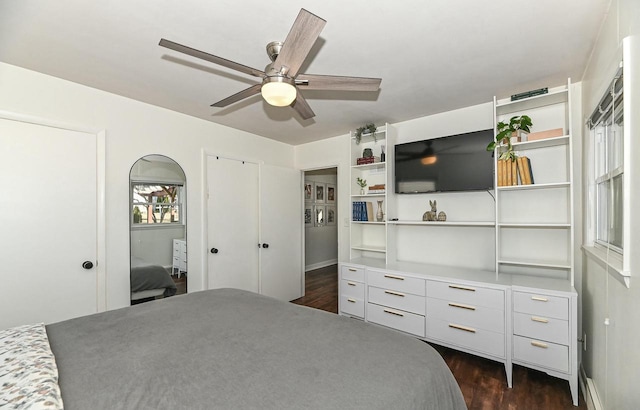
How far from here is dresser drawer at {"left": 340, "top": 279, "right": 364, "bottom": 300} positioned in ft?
10.3

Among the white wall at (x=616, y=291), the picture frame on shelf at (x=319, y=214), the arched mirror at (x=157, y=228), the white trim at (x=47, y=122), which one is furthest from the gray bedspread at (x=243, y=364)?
the picture frame on shelf at (x=319, y=214)

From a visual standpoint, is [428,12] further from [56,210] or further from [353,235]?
[56,210]

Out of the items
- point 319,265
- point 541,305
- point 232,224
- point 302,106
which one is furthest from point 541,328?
point 319,265

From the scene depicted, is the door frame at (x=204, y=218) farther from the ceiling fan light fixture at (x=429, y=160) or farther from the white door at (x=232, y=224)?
the ceiling fan light fixture at (x=429, y=160)

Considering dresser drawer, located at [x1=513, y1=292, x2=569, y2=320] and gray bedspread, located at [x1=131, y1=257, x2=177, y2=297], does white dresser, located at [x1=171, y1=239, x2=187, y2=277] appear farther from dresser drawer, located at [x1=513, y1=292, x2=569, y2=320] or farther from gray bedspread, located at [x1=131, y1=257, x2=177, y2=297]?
dresser drawer, located at [x1=513, y1=292, x2=569, y2=320]

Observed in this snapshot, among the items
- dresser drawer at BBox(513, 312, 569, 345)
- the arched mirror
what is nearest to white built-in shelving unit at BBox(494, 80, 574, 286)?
dresser drawer at BBox(513, 312, 569, 345)

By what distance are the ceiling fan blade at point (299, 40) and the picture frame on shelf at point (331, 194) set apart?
5464mm

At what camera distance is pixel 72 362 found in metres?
1.20

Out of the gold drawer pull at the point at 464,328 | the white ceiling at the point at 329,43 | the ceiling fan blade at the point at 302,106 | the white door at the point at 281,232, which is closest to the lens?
the white ceiling at the point at 329,43

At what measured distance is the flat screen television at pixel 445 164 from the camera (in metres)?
2.76

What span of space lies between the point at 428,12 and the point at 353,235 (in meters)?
2.61

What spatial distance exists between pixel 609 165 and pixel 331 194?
18.3 feet

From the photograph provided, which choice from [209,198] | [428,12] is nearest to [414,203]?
[428,12]

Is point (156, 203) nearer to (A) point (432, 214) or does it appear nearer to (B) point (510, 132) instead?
(A) point (432, 214)
